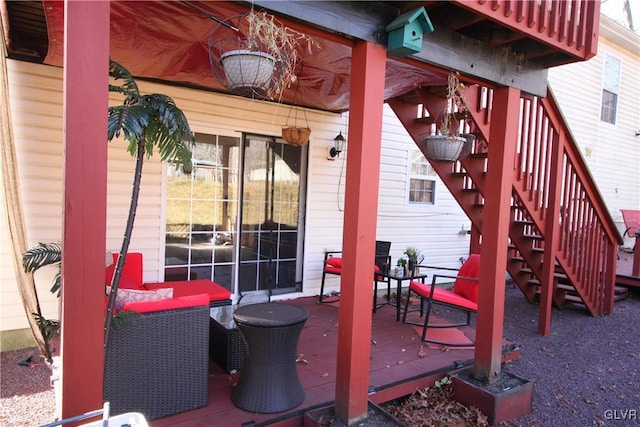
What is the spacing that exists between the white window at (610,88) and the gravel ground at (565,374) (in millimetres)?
6209

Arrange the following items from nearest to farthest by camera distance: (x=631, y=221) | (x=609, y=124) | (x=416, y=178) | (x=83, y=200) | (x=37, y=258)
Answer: (x=83, y=200) < (x=37, y=258) < (x=416, y=178) < (x=631, y=221) < (x=609, y=124)

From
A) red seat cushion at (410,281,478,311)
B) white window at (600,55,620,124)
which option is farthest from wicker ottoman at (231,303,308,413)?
white window at (600,55,620,124)

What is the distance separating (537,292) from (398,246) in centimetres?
204

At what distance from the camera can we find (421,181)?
6348mm

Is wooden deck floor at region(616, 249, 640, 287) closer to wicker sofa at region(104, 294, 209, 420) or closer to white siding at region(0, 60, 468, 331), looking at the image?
white siding at region(0, 60, 468, 331)

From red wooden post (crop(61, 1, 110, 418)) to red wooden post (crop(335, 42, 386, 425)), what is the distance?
124cm

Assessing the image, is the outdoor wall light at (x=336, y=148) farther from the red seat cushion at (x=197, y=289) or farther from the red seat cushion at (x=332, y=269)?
the red seat cushion at (x=197, y=289)

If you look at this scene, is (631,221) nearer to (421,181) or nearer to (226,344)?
(421,181)

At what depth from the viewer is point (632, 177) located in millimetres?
10453

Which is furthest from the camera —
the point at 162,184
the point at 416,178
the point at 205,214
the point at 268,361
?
the point at 416,178

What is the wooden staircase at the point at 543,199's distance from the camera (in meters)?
4.27

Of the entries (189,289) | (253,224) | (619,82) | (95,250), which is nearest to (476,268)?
(253,224)

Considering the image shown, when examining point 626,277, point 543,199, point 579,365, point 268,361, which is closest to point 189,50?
point 268,361

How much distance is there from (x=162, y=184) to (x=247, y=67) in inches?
98.4
